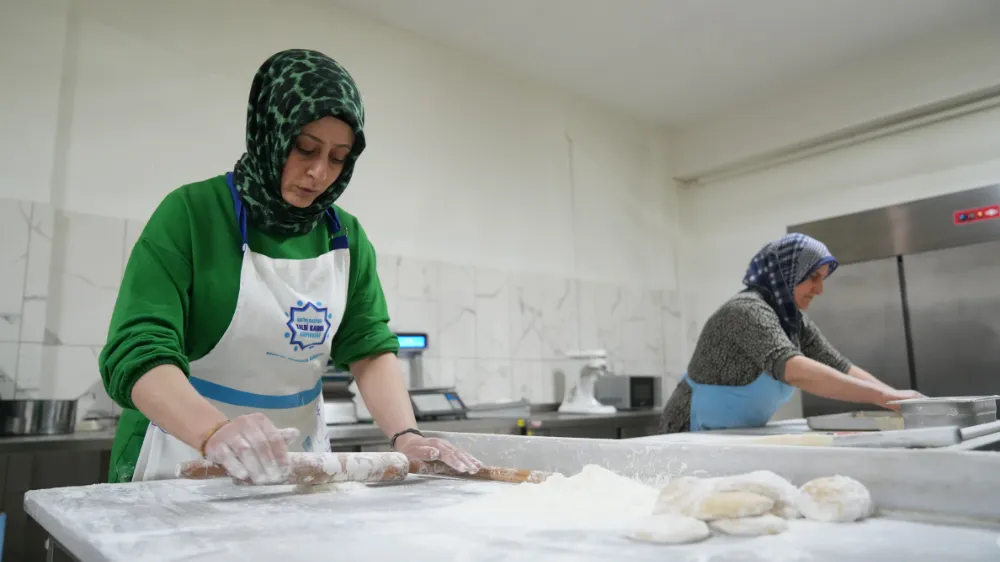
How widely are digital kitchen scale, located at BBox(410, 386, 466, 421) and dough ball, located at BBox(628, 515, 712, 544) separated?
2141 mm

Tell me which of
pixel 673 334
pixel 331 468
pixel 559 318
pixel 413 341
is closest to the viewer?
pixel 331 468

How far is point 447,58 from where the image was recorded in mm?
A: 3830

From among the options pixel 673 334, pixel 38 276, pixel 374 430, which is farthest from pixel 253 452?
pixel 673 334

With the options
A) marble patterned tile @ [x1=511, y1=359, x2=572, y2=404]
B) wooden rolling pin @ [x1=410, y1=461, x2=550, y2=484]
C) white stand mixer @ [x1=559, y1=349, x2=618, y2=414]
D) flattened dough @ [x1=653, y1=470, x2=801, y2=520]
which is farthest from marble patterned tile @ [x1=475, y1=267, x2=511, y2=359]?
flattened dough @ [x1=653, y1=470, x2=801, y2=520]

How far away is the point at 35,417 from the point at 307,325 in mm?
1297

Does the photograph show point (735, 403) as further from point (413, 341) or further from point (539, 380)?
point (539, 380)

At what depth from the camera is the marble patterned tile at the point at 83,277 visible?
234 cm

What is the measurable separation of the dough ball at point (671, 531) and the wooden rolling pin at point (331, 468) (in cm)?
47

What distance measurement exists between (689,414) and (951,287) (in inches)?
80.1

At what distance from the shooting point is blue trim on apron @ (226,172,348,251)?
1.24m

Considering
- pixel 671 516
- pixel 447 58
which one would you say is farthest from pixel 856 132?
pixel 671 516

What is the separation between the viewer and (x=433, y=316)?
341cm

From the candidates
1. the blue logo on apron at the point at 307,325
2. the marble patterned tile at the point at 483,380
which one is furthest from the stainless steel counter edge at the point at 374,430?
the blue logo on apron at the point at 307,325

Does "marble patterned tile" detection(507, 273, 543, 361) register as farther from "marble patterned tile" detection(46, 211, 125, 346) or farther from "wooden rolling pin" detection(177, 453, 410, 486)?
"wooden rolling pin" detection(177, 453, 410, 486)
